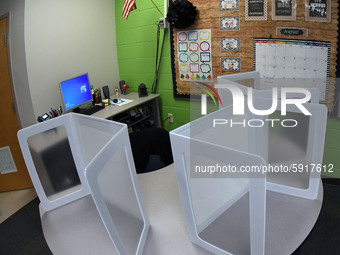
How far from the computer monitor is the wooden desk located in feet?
0.83

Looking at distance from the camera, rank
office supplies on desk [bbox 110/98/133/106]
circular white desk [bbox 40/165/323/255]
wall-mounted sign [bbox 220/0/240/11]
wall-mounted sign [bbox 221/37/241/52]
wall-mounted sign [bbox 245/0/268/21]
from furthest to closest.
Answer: office supplies on desk [bbox 110/98/133/106], wall-mounted sign [bbox 221/37/241/52], wall-mounted sign [bbox 220/0/240/11], wall-mounted sign [bbox 245/0/268/21], circular white desk [bbox 40/165/323/255]

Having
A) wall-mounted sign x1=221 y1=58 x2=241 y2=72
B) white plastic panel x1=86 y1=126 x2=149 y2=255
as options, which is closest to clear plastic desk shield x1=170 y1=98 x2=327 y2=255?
white plastic panel x1=86 y1=126 x2=149 y2=255

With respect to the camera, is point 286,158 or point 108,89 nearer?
point 286,158

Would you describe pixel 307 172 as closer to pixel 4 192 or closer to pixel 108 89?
pixel 108 89

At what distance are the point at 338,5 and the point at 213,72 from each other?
1.35m

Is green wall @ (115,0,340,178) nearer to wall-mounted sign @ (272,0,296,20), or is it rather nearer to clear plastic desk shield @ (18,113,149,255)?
wall-mounted sign @ (272,0,296,20)

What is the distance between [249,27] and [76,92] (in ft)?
6.59

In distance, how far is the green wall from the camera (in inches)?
145

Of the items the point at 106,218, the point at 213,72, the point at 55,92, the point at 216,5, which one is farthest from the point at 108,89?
the point at 106,218

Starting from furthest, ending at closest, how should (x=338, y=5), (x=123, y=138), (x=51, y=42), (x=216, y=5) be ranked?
(x=51, y=42)
(x=216, y=5)
(x=338, y=5)
(x=123, y=138)

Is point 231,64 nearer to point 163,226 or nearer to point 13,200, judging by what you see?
point 163,226

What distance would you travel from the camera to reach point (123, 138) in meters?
1.23

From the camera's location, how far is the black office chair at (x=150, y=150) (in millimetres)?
2213

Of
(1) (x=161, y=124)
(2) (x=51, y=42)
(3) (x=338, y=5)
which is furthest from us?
(1) (x=161, y=124)
